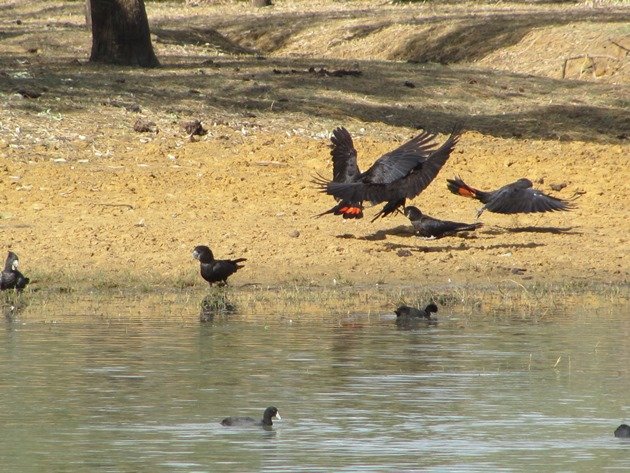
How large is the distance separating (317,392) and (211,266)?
4260 millimetres

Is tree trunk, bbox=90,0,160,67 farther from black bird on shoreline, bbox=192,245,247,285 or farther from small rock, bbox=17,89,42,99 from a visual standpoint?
black bird on shoreline, bbox=192,245,247,285

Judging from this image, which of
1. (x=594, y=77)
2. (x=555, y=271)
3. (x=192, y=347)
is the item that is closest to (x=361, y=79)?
(x=594, y=77)

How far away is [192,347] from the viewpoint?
10.6m

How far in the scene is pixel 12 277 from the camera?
41.9 ft

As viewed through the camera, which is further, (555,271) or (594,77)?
(594,77)

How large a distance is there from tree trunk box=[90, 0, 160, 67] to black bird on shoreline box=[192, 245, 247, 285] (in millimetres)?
9203

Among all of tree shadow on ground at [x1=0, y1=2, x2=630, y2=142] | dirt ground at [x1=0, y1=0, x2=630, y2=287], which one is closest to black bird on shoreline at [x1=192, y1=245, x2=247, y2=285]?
dirt ground at [x1=0, y1=0, x2=630, y2=287]

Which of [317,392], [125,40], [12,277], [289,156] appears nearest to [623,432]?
[317,392]

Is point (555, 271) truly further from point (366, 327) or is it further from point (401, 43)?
point (401, 43)

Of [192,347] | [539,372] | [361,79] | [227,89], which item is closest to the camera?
[539,372]

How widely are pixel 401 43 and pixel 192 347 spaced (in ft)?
67.9

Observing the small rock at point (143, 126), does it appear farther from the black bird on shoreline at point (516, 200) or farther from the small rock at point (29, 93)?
the black bird on shoreline at point (516, 200)

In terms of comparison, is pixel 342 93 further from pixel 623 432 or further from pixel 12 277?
pixel 623 432

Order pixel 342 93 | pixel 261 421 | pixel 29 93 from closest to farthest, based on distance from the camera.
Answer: pixel 261 421 < pixel 29 93 < pixel 342 93
